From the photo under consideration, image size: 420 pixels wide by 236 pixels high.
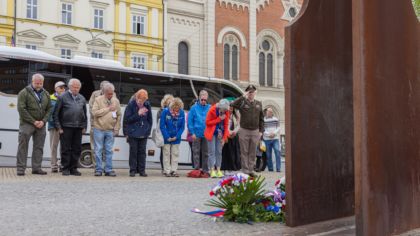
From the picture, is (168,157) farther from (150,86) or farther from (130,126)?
(150,86)

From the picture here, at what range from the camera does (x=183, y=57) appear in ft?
134

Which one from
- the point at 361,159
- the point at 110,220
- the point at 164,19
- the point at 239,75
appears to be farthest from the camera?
the point at 239,75

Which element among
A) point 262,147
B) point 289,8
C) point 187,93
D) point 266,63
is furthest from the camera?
point 289,8

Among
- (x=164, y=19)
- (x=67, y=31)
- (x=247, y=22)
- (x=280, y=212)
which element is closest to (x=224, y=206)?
(x=280, y=212)

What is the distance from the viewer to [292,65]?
508 cm

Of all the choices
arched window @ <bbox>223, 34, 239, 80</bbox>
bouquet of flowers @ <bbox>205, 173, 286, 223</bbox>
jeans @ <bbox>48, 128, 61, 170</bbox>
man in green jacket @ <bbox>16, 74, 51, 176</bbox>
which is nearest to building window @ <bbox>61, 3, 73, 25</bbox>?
arched window @ <bbox>223, 34, 239, 80</bbox>

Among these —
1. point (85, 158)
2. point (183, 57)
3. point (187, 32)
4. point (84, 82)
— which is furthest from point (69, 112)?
point (187, 32)

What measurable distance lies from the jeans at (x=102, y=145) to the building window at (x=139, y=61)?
1118 inches

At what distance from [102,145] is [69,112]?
98cm

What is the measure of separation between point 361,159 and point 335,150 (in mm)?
1186

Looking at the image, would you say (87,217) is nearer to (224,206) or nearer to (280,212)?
(224,206)

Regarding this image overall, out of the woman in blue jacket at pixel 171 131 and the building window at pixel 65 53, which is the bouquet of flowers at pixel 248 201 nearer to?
the woman in blue jacket at pixel 171 131

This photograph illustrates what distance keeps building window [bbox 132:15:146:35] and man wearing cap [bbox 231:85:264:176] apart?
29.4 m

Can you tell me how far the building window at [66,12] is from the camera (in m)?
36.6
